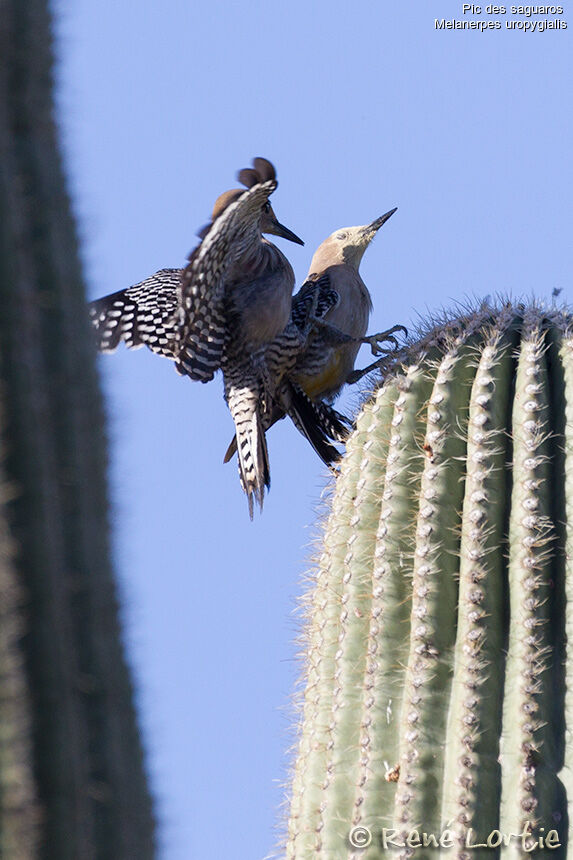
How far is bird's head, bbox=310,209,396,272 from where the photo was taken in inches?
266

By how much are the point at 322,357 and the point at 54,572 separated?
4665mm

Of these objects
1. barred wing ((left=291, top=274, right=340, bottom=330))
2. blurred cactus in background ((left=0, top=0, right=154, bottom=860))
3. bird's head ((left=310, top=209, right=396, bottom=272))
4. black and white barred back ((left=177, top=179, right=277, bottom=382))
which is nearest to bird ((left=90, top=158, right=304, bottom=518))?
black and white barred back ((left=177, top=179, right=277, bottom=382))

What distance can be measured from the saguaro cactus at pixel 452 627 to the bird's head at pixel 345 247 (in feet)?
11.3

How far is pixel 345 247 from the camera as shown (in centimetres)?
679

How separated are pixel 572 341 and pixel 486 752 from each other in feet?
3.64

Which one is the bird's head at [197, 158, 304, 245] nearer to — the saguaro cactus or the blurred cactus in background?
the saguaro cactus

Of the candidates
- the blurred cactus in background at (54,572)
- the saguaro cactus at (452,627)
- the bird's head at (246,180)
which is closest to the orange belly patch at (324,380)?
the bird's head at (246,180)

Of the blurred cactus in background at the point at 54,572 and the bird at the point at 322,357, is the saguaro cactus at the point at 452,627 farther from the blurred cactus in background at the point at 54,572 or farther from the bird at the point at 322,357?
the bird at the point at 322,357

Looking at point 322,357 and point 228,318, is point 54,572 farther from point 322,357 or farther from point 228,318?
point 322,357

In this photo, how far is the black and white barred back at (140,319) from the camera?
562 centimetres

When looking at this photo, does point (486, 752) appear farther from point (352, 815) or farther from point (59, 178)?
point (59, 178)

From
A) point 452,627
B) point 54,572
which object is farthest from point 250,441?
point 54,572

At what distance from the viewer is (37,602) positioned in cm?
137

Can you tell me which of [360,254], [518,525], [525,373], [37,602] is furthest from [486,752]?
[360,254]
